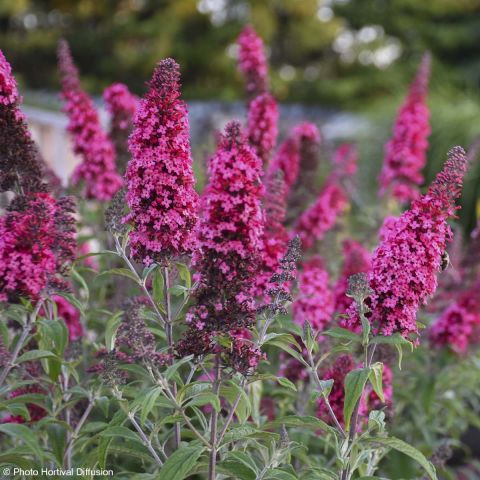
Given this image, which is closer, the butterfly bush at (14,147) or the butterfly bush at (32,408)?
the butterfly bush at (14,147)

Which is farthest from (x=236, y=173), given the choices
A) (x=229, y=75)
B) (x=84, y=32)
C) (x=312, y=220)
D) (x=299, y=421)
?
(x=84, y=32)

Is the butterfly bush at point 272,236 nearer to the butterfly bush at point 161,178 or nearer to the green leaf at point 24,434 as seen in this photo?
the butterfly bush at point 161,178

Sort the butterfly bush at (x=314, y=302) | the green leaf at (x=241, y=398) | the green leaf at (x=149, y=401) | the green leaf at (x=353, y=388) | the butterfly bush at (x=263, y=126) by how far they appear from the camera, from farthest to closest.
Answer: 1. the butterfly bush at (x=263, y=126)
2. the butterfly bush at (x=314, y=302)
3. the green leaf at (x=241, y=398)
4. the green leaf at (x=353, y=388)
5. the green leaf at (x=149, y=401)

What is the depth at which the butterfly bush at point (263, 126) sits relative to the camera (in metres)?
3.60

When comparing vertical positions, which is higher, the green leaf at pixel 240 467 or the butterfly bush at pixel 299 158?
the butterfly bush at pixel 299 158

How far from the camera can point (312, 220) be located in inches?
157

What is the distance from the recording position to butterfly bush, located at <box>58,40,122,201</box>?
361cm

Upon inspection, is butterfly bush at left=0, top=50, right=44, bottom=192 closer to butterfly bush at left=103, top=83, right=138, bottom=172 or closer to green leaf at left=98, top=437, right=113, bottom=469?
green leaf at left=98, top=437, right=113, bottom=469

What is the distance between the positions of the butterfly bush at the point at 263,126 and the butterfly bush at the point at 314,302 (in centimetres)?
91

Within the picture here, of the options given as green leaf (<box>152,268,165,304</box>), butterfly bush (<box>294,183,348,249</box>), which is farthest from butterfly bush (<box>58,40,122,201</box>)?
green leaf (<box>152,268,165,304</box>)

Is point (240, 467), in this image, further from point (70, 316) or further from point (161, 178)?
point (70, 316)

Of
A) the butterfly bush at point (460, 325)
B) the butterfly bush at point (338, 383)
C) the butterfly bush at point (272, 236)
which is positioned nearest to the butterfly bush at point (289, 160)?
the butterfly bush at point (460, 325)

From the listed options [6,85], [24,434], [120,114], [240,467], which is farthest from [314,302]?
[120,114]

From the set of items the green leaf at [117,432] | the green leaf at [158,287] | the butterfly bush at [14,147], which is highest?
the butterfly bush at [14,147]
